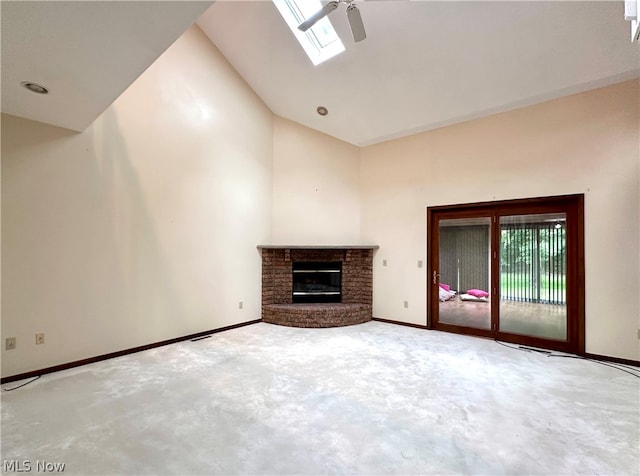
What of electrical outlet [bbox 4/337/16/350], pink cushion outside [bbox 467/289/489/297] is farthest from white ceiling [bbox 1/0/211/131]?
pink cushion outside [bbox 467/289/489/297]

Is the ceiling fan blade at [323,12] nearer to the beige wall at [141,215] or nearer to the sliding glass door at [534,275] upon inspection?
the beige wall at [141,215]

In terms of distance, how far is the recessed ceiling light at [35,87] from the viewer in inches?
91.1

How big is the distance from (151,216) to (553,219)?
5373 mm

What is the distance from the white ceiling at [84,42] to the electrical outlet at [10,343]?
86.7 inches

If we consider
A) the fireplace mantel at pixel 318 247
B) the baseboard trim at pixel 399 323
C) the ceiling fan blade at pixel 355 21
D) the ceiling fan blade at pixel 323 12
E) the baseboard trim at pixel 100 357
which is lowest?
the baseboard trim at pixel 399 323

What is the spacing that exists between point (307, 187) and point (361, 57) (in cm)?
244

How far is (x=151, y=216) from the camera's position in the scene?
Result: 3.94m

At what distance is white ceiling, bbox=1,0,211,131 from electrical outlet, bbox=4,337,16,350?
2203 millimetres

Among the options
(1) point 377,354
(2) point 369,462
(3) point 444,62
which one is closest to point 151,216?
(1) point 377,354

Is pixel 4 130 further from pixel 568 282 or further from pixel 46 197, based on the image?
pixel 568 282

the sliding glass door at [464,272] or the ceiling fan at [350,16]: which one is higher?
the ceiling fan at [350,16]

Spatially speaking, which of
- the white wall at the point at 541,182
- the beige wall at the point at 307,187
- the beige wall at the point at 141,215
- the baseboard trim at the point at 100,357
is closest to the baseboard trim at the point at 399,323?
the white wall at the point at 541,182

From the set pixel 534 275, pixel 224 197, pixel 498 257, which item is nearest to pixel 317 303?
pixel 224 197

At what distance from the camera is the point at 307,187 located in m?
5.78
